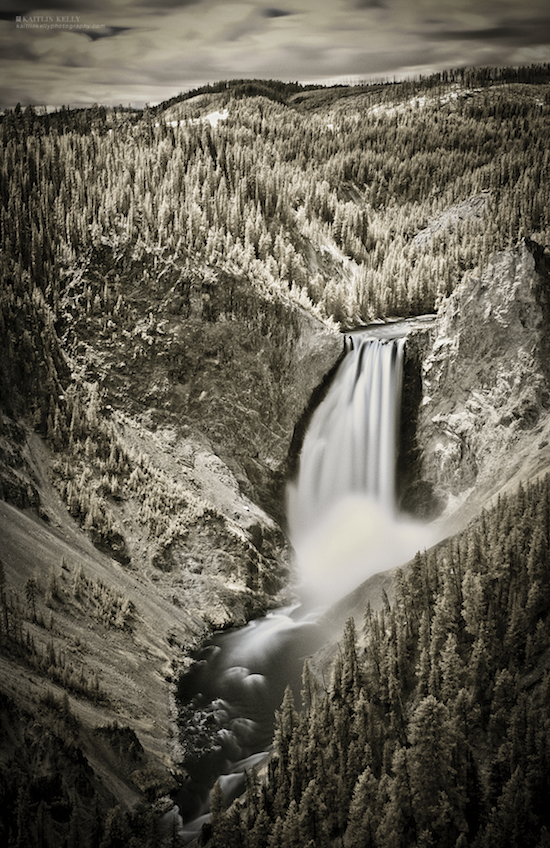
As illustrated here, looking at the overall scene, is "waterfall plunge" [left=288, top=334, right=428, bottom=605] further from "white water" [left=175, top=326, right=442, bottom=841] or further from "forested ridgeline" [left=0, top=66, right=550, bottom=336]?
"forested ridgeline" [left=0, top=66, right=550, bottom=336]

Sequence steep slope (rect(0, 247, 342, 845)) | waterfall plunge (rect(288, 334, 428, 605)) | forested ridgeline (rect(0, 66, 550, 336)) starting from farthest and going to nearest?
forested ridgeline (rect(0, 66, 550, 336)) → waterfall plunge (rect(288, 334, 428, 605)) → steep slope (rect(0, 247, 342, 845))

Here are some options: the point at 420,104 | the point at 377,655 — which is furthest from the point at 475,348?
the point at 420,104

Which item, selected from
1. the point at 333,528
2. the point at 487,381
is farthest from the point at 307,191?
the point at 333,528

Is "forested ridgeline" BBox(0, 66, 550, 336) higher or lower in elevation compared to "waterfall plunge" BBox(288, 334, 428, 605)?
higher

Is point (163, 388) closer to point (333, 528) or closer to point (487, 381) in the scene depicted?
point (333, 528)

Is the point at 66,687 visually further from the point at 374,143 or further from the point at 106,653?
the point at 374,143

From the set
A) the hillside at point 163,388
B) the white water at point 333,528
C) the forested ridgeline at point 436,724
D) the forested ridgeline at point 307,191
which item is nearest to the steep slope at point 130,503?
the hillside at point 163,388

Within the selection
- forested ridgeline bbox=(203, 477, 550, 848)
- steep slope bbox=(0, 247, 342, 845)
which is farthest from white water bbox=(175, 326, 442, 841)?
forested ridgeline bbox=(203, 477, 550, 848)
